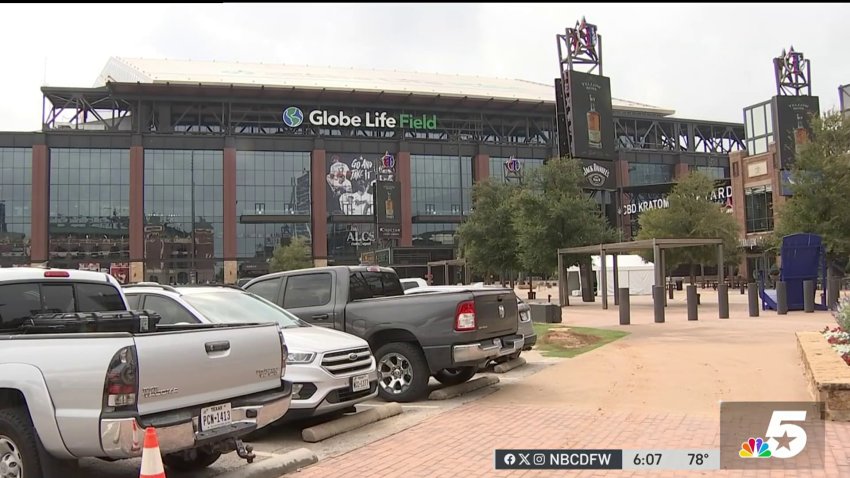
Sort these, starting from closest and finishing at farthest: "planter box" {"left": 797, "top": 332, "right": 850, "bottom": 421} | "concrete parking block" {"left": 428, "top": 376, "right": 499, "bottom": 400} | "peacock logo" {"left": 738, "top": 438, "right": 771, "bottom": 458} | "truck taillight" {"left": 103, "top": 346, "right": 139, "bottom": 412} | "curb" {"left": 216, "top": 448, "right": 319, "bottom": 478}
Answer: "truck taillight" {"left": 103, "top": 346, "right": 139, "bottom": 412} → "curb" {"left": 216, "top": 448, "right": 319, "bottom": 478} → "peacock logo" {"left": 738, "top": 438, "right": 771, "bottom": 458} → "planter box" {"left": 797, "top": 332, "right": 850, "bottom": 421} → "concrete parking block" {"left": 428, "top": 376, "right": 499, "bottom": 400}

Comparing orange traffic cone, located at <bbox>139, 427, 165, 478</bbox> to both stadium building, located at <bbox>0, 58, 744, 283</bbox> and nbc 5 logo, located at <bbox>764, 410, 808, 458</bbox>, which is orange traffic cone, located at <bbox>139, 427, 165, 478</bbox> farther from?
stadium building, located at <bbox>0, 58, 744, 283</bbox>

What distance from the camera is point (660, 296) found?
2012cm

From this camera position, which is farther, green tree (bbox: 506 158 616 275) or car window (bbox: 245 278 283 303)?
green tree (bbox: 506 158 616 275)

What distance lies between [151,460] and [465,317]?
17.5 ft

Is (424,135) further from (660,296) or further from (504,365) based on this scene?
(504,365)

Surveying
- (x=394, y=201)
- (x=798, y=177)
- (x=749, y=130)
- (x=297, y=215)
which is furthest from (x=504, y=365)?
(x=297, y=215)

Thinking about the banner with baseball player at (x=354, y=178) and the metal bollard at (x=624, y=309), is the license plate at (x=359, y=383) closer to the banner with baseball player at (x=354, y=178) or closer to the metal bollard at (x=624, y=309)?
the metal bollard at (x=624, y=309)

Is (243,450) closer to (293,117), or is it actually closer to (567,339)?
(567,339)

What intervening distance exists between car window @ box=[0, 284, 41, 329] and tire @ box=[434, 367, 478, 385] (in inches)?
235

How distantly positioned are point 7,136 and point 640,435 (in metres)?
80.7

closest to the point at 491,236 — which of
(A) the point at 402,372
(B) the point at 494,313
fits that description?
(B) the point at 494,313

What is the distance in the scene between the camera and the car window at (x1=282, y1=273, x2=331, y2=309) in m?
9.87

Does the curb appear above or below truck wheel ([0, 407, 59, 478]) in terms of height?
below

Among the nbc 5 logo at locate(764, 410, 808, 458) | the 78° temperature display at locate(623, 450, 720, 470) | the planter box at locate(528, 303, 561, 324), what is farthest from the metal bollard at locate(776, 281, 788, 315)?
the 78° temperature display at locate(623, 450, 720, 470)
